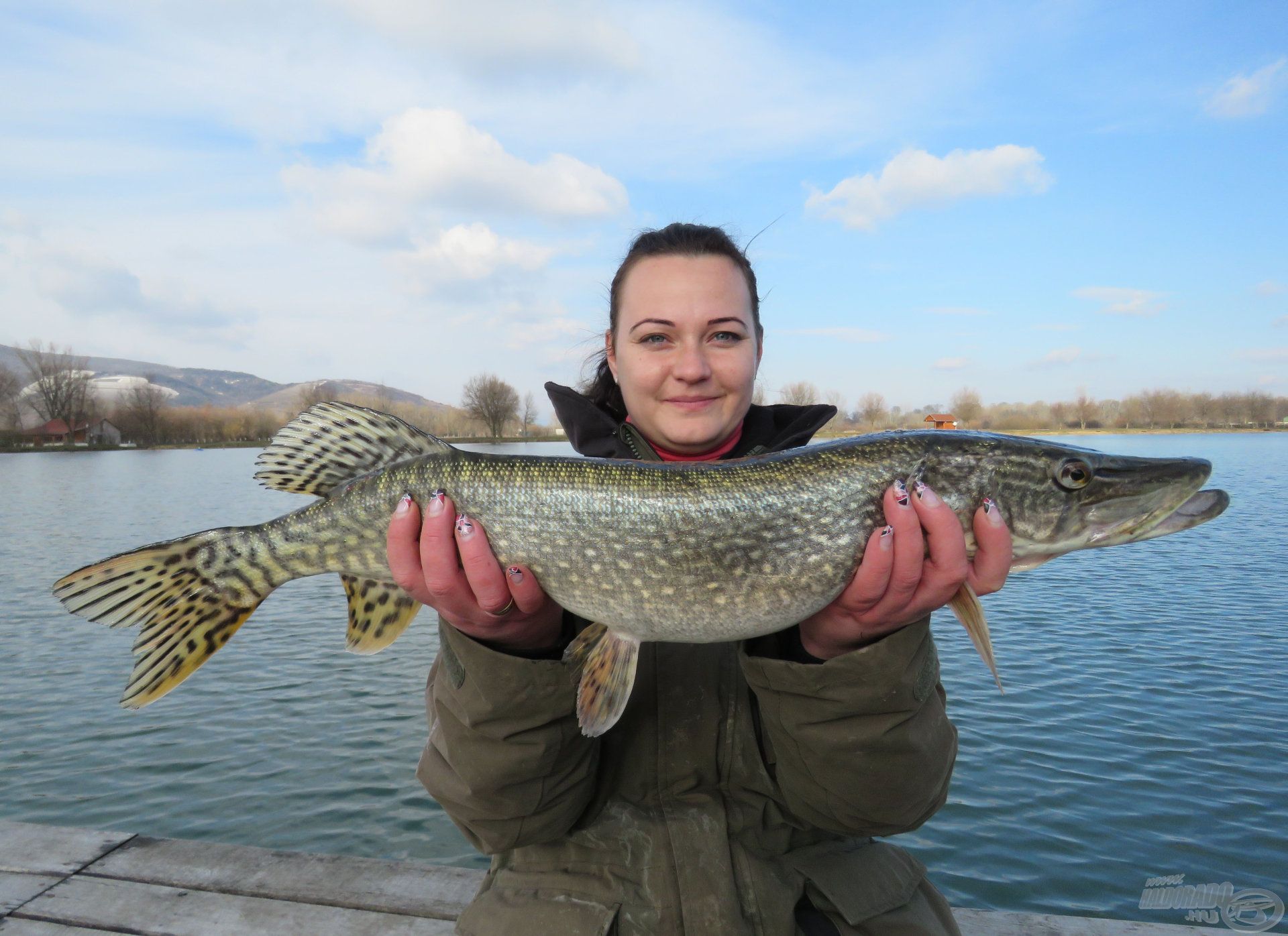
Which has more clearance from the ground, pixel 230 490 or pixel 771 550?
pixel 771 550

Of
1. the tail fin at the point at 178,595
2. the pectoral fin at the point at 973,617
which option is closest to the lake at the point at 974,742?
the tail fin at the point at 178,595

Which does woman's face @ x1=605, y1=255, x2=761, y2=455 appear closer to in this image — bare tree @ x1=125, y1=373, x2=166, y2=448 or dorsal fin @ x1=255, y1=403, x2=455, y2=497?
dorsal fin @ x1=255, y1=403, x2=455, y2=497

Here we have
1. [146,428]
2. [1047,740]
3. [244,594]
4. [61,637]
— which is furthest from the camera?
[146,428]

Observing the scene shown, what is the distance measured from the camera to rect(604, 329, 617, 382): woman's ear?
3023 millimetres

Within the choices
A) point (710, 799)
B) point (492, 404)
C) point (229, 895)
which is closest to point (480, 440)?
point (492, 404)

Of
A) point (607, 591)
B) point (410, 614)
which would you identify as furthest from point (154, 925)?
point (607, 591)

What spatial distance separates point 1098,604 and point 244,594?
11242 millimetres

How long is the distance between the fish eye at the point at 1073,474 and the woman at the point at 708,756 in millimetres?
282

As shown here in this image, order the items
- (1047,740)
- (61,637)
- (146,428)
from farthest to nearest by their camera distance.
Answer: (146,428), (61,637), (1047,740)

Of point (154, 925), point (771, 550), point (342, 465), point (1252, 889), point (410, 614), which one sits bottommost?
point (1252, 889)

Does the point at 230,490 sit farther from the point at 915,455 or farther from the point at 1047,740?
the point at 915,455

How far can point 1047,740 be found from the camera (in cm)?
631

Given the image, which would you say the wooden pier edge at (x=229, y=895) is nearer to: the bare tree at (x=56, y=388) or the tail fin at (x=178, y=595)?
the tail fin at (x=178, y=595)

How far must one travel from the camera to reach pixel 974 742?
6297 millimetres
